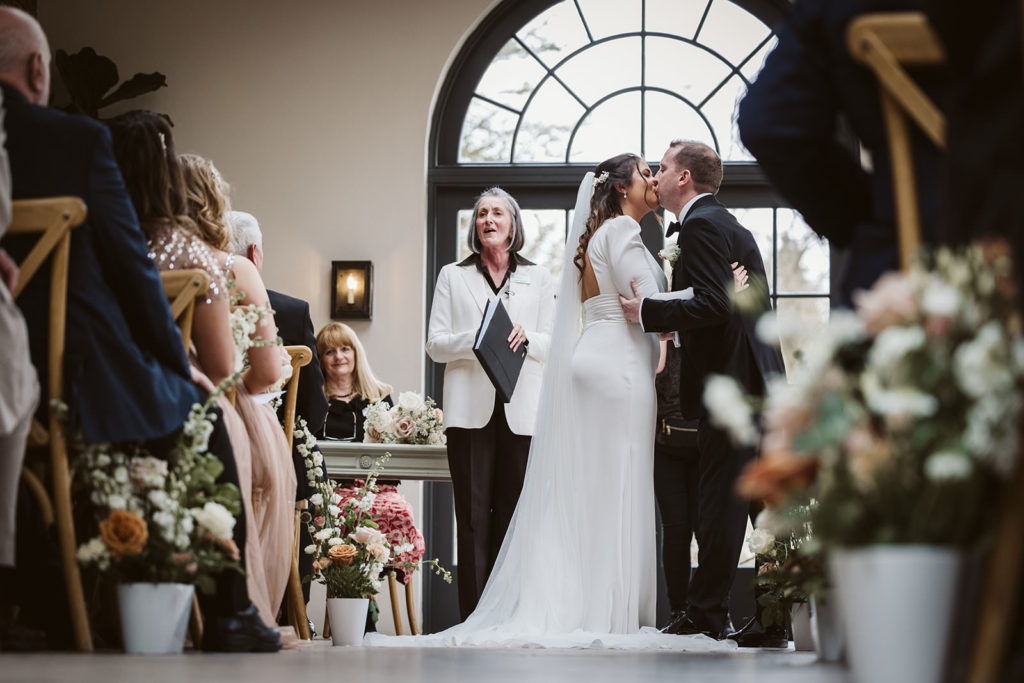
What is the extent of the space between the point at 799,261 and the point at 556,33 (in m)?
1.91

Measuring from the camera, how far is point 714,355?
3.87m

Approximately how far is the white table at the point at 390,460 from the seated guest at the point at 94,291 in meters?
2.33

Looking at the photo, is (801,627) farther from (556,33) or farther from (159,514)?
(556,33)

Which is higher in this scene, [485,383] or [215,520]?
[485,383]

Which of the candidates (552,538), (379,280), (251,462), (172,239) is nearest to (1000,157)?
(172,239)

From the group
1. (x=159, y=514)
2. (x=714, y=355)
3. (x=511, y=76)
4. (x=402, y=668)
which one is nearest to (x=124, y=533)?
(x=159, y=514)

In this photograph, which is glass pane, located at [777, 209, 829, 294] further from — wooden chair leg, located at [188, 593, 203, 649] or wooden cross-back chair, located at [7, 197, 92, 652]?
wooden cross-back chair, located at [7, 197, 92, 652]

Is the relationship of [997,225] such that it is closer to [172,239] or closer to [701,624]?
[172,239]

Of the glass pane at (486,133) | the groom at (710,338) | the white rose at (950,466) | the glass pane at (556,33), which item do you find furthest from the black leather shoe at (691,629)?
the glass pane at (556,33)

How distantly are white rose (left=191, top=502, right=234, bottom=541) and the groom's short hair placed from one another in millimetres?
2225

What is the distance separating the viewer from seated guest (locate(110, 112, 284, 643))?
2.73 m

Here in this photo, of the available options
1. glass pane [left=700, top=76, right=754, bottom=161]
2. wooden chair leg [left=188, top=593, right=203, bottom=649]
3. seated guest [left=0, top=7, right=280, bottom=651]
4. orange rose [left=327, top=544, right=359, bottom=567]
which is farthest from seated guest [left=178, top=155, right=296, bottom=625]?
glass pane [left=700, top=76, right=754, bottom=161]

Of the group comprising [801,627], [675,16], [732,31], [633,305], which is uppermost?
[675,16]

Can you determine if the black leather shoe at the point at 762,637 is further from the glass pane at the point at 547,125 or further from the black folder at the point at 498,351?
the glass pane at the point at 547,125
